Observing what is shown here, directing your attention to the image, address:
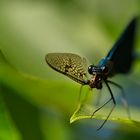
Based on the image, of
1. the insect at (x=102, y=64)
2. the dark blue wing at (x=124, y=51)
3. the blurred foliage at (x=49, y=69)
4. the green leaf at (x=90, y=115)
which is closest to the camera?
the green leaf at (x=90, y=115)

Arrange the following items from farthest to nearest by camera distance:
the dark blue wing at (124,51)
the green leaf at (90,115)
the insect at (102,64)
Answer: the dark blue wing at (124,51), the insect at (102,64), the green leaf at (90,115)

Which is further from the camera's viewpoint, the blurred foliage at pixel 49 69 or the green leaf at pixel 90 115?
the blurred foliage at pixel 49 69

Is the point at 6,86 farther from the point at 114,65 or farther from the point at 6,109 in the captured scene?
the point at 114,65

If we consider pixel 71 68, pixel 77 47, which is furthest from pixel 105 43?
pixel 71 68

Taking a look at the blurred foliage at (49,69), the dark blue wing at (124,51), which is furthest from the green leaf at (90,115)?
the dark blue wing at (124,51)

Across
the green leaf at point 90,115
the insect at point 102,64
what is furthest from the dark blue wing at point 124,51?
the green leaf at point 90,115

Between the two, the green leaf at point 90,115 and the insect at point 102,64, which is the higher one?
the green leaf at point 90,115

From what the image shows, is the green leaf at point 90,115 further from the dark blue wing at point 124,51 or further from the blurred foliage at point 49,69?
the dark blue wing at point 124,51
